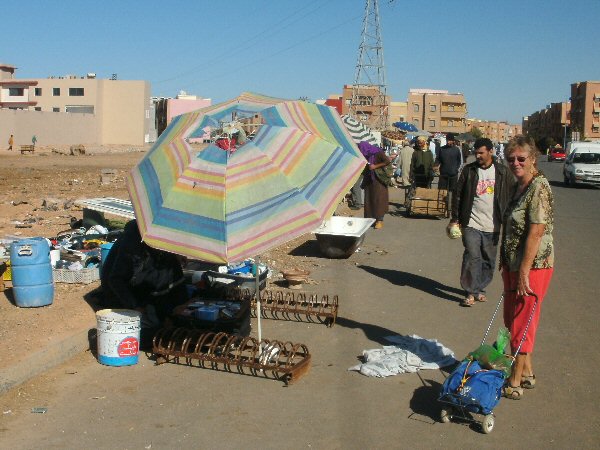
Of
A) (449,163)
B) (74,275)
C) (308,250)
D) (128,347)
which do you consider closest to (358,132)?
(449,163)

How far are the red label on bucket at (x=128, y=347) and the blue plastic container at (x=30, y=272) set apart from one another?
5.24 feet

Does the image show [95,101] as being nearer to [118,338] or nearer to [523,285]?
[118,338]

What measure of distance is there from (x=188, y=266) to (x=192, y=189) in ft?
12.0

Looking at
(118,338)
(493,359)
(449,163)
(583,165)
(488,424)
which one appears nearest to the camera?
→ (488,424)

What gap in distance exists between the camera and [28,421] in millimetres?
5219

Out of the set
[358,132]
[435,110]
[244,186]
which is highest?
[435,110]

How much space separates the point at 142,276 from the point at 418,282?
4.69 m

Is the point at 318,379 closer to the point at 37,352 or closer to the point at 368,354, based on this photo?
the point at 368,354

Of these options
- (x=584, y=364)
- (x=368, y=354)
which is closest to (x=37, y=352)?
(x=368, y=354)

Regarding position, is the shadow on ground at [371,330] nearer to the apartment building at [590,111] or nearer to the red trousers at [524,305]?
the red trousers at [524,305]

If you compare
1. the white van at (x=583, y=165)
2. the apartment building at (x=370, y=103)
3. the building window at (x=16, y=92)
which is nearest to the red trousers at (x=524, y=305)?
the white van at (x=583, y=165)

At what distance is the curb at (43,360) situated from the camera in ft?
19.0

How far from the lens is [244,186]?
565cm

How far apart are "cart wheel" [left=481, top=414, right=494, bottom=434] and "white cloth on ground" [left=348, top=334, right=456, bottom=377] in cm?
128
